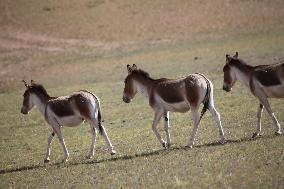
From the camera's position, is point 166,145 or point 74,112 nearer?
point 166,145

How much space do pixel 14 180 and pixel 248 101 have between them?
11.1 m

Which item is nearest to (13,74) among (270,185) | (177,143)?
(177,143)

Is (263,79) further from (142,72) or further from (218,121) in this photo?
(142,72)

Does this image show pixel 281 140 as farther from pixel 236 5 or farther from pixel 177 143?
pixel 236 5

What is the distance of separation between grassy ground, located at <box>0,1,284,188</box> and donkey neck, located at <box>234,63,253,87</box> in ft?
5.15

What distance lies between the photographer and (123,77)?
111 ft

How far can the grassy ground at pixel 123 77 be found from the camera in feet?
42.5

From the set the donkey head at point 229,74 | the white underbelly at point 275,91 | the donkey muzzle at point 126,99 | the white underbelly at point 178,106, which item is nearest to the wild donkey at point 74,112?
the donkey muzzle at point 126,99

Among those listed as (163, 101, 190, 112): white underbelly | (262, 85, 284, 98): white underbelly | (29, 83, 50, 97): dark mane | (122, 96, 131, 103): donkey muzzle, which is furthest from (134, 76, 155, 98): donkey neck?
(262, 85, 284, 98): white underbelly

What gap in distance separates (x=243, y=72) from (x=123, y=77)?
18147 mm

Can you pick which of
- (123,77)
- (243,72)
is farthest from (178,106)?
(123,77)

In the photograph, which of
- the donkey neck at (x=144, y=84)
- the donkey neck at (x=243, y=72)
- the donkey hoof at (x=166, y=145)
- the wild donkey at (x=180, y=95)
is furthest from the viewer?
the donkey neck at (x=144, y=84)

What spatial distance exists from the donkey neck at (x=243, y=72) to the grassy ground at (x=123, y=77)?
157 cm

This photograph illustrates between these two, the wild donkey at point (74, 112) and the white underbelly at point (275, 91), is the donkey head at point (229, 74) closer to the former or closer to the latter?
the white underbelly at point (275, 91)
